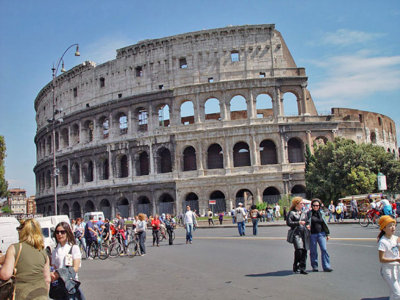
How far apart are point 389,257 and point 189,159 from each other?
3177cm

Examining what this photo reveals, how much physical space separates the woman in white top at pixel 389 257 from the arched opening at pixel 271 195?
28.4 m

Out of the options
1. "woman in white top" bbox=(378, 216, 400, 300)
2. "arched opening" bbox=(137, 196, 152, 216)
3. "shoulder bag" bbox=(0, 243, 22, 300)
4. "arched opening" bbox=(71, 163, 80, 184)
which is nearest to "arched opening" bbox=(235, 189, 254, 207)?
"arched opening" bbox=(137, 196, 152, 216)

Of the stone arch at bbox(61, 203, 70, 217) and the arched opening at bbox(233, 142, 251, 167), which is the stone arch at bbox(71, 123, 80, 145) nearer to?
the stone arch at bbox(61, 203, 70, 217)

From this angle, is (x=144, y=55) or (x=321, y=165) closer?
(x=321, y=165)

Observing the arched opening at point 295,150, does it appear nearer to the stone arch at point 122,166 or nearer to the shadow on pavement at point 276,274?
the stone arch at point 122,166

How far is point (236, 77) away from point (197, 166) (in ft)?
27.5

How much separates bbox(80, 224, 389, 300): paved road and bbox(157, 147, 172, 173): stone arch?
24.3m

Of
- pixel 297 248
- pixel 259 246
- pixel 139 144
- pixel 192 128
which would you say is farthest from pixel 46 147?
pixel 297 248

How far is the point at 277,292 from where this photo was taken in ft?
20.7

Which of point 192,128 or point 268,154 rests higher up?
point 192,128

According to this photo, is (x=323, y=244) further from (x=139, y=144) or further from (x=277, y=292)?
(x=139, y=144)

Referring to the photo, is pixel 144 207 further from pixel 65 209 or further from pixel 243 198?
pixel 65 209

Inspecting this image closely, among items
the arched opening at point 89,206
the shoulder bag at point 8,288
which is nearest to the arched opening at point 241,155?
the arched opening at point 89,206

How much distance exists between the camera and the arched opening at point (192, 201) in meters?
34.6
